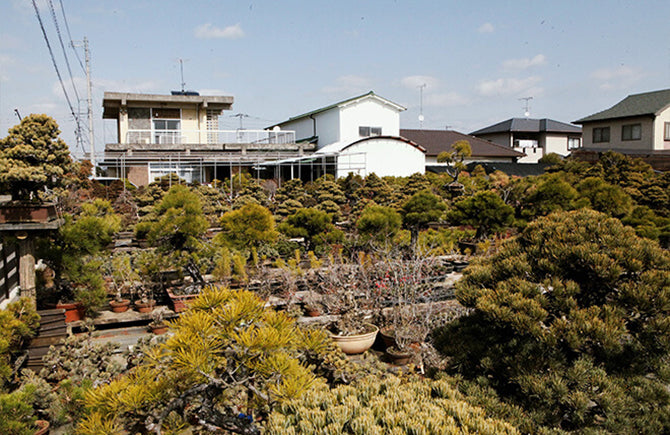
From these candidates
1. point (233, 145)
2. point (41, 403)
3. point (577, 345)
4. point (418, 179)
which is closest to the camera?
point (577, 345)

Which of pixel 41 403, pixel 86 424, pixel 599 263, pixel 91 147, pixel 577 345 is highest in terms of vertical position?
pixel 91 147

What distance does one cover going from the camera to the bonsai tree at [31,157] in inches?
244

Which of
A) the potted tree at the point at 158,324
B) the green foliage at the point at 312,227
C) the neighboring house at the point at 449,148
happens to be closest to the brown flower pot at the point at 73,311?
the potted tree at the point at 158,324

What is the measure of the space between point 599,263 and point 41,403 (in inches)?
196

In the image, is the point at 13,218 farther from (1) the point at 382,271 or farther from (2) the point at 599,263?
(2) the point at 599,263

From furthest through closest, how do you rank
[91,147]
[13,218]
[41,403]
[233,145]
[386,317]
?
[233,145], [91,147], [386,317], [13,218], [41,403]

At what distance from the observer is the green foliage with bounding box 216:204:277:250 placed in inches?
354

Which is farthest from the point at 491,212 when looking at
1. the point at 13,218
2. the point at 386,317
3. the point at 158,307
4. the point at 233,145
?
the point at 233,145

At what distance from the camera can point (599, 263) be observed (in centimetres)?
327

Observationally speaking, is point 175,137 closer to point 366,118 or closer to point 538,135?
point 366,118

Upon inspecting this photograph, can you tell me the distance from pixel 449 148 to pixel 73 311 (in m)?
33.5

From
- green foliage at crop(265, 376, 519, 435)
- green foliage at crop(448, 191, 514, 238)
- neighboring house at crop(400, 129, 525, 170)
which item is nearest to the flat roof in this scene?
neighboring house at crop(400, 129, 525, 170)

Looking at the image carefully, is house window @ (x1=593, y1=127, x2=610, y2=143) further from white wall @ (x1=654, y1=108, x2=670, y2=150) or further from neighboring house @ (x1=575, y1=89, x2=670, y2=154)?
white wall @ (x1=654, y1=108, x2=670, y2=150)

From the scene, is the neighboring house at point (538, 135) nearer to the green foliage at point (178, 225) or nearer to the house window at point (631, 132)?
the house window at point (631, 132)
